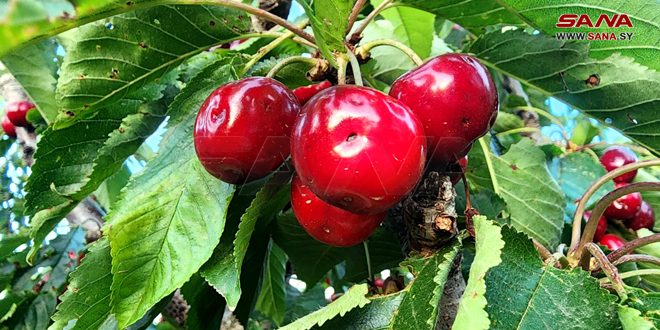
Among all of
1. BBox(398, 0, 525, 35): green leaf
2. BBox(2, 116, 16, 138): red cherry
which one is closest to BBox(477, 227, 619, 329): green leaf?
BBox(398, 0, 525, 35): green leaf

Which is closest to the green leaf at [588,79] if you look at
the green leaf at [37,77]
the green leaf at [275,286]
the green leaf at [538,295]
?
the green leaf at [538,295]

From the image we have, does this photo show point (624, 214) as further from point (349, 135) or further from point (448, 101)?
point (349, 135)

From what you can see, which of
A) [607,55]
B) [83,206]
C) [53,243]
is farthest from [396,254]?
[53,243]

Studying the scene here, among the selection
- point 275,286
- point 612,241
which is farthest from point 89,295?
point 612,241

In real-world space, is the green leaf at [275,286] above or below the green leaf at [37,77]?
below

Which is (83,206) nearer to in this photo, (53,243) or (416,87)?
(53,243)

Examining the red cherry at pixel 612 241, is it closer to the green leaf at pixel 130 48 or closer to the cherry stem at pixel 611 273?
the cherry stem at pixel 611 273

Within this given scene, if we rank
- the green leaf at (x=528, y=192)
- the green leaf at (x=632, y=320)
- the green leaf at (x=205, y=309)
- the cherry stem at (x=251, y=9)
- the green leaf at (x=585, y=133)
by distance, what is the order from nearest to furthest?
1. the green leaf at (x=632, y=320)
2. the cherry stem at (x=251, y=9)
3. the green leaf at (x=205, y=309)
4. the green leaf at (x=528, y=192)
5. the green leaf at (x=585, y=133)
